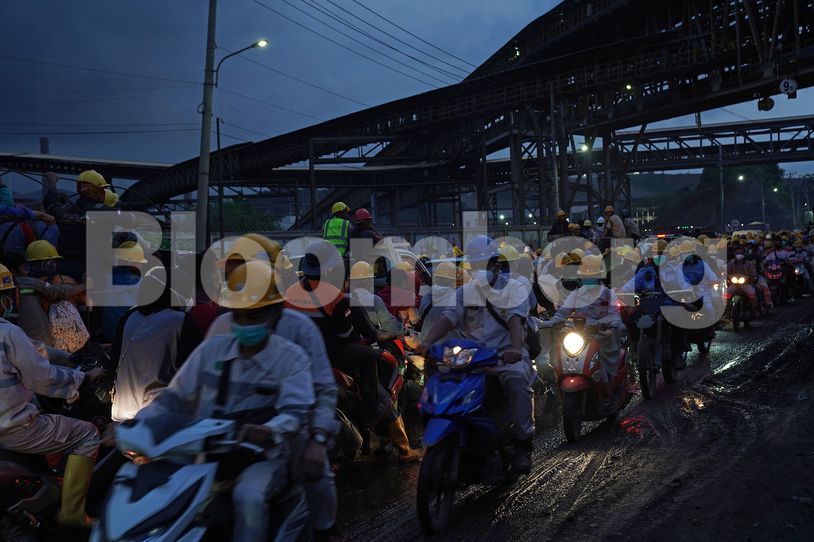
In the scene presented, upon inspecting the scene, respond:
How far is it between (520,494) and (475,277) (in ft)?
6.03

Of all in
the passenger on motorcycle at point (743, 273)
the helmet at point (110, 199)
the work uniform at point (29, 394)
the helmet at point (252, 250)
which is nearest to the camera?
the helmet at point (252, 250)

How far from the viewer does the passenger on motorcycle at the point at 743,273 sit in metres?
15.2

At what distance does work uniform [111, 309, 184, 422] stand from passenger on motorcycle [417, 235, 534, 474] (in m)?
2.03

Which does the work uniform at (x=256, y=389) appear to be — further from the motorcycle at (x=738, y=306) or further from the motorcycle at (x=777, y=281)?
the motorcycle at (x=777, y=281)

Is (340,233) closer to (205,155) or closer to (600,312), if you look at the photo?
(600,312)

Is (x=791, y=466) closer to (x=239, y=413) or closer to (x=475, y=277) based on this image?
(x=475, y=277)

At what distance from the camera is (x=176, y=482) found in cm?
288

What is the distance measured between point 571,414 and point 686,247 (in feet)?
19.0

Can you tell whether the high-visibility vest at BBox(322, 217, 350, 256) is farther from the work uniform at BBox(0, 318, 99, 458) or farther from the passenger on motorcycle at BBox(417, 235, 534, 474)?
the work uniform at BBox(0, 318, 99, 458)

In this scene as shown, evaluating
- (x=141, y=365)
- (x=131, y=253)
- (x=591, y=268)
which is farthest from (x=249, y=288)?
(x=591, y=268)

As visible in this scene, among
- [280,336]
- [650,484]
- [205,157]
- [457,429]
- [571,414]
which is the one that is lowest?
[650,484]

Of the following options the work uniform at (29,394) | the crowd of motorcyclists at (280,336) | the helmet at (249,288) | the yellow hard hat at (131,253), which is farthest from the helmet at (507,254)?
the work uniform at (29,394)

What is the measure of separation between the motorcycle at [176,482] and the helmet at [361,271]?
4772mm

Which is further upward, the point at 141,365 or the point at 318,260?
the point at 318,260
